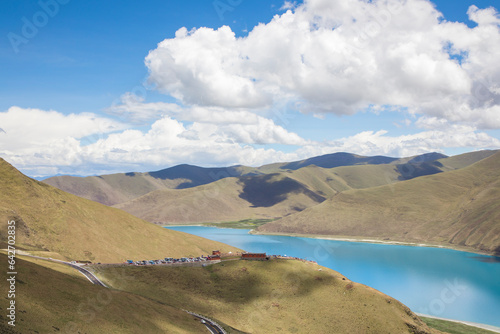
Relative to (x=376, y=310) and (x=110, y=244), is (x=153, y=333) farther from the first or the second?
(x=110, y=244)

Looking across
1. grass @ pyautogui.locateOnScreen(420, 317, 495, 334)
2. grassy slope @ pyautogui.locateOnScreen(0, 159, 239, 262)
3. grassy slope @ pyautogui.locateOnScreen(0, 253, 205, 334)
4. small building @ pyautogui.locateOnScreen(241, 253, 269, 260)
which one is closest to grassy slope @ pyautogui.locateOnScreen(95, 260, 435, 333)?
small building @ pyautogui.locateOnScreen(241, 253, 269, 260)

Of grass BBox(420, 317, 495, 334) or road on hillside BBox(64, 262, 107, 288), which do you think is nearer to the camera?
road on hillside BBox(64, 262, 107, 288)

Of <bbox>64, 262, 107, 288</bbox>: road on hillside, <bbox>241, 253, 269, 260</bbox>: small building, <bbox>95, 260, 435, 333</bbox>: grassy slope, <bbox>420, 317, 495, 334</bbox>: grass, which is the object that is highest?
<bbox>241, 253, 269, 260</bbox>: small building

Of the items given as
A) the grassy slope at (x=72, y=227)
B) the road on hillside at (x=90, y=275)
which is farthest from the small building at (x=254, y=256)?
the road on hillside at (x=90, y=275)

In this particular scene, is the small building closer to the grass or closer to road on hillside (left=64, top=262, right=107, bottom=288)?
road on hillside (left=64, top=262, right=107, bottom=288)

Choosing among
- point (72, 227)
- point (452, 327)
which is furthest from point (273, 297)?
point (72, 227)

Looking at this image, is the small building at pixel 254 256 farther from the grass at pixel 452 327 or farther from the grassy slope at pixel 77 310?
the grass at pixel 452 327

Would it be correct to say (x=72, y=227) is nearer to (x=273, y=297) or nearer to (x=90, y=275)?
(x=90, y=275)
